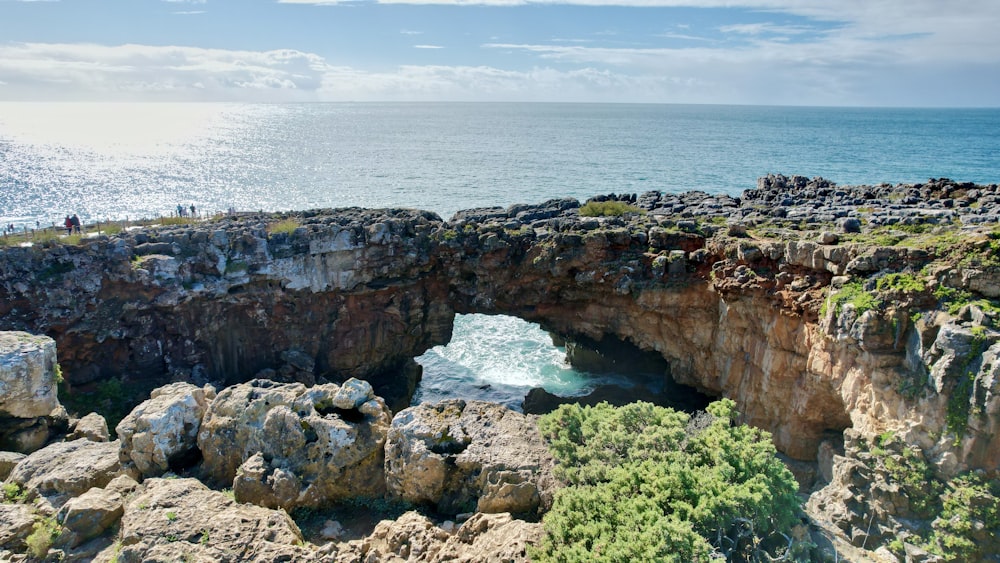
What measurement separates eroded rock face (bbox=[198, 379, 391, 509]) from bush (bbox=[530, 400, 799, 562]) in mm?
7306

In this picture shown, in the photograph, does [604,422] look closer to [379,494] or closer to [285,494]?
[379,494]

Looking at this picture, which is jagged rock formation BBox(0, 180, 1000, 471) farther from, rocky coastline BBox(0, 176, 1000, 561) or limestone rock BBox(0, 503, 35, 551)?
limestone rock BBox(0, 503, 35, 551)

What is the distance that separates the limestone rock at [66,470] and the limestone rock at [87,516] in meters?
2.06

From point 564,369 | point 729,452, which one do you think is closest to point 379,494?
point 729,452

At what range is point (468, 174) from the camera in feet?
392

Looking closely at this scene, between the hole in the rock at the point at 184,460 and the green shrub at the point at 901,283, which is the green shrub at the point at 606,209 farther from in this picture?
the hole in the rock at the point at 184,460

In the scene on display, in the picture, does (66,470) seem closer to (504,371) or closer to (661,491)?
(661,491)

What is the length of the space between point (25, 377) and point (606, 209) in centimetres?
3509

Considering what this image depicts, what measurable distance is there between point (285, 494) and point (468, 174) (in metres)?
104

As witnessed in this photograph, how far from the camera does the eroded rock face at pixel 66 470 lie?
769 inches

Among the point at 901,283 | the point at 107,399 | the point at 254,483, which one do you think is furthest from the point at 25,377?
the point at 901,283

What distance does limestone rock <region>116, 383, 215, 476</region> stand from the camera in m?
20.8

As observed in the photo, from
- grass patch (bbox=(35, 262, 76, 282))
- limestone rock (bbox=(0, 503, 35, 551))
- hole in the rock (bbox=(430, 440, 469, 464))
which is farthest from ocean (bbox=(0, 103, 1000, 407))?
limestone rock (bbox=(0, 503, 35, 551))

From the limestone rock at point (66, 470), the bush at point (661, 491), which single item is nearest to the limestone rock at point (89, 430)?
the limestone rock at point (66, 470)
